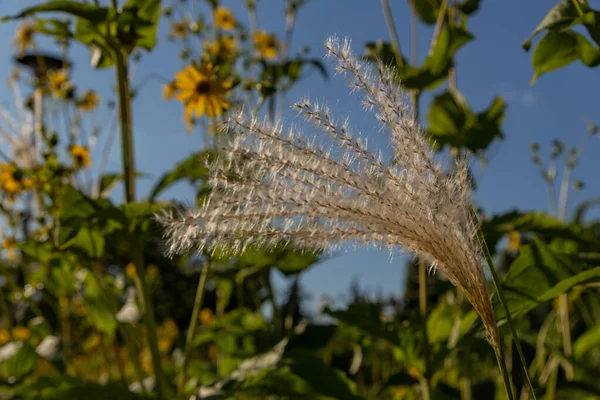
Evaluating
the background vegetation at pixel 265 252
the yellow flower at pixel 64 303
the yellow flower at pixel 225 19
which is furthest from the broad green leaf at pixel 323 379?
the yellow flower at pixel 225 19

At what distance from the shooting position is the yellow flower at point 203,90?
201cm

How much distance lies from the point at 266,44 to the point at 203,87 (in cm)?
132

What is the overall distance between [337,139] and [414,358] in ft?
3.40

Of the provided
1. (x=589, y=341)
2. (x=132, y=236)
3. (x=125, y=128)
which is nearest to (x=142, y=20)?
(x=125, y=128)

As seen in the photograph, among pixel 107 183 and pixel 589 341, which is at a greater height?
pixel 107 183

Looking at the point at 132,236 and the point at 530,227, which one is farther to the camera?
the point at 132,236

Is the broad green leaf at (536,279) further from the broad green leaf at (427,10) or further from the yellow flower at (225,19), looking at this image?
the yellow flower at (225,19)

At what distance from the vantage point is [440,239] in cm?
70

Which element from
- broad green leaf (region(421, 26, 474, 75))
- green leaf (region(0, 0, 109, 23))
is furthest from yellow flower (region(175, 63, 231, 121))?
broad green leaf (region(421, 26, 474, 75))

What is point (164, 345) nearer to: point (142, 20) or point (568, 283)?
point (142, 20)

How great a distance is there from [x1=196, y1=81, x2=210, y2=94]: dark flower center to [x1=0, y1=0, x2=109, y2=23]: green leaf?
0.42 m

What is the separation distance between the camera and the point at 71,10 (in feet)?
5.25

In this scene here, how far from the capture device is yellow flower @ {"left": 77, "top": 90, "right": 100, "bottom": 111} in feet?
10.0

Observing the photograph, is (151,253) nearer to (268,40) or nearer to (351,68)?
(268,40)
